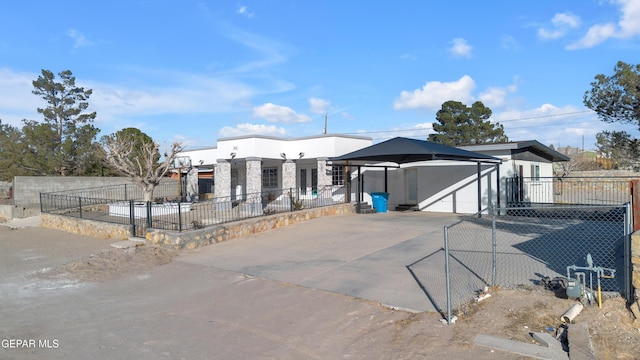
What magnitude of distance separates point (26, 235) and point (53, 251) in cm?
474

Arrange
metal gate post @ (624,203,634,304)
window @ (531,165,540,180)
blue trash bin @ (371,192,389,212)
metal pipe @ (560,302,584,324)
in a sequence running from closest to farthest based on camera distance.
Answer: metal pipe @ (560,302,584,324)
metal gate post @ (624,203,634,304)
blue trash bin @ (371,192,389,212)
window @ (531,165,540,180)

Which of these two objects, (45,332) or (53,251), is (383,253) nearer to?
(45,332)

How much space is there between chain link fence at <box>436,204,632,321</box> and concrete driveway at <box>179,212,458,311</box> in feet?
1.12

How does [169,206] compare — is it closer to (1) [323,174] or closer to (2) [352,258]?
(1) [323,174]

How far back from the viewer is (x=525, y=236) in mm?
11133

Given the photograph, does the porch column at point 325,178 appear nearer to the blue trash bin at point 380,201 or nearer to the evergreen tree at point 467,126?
the blue trash bin at point 380,201

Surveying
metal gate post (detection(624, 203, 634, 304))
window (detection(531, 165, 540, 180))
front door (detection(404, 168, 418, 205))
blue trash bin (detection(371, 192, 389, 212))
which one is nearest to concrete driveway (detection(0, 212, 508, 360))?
metal gate post (detection(624, 203, 634, 304))

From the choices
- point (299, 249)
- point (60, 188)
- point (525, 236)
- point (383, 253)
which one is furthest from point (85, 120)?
point (525, 236)

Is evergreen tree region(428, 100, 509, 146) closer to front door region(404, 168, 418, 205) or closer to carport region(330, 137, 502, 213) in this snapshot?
front door region(404, 168, 418, 205)

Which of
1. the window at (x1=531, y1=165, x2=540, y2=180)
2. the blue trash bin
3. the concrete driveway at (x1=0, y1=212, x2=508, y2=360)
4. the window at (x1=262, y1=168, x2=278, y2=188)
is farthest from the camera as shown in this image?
the window at (x1=262, y1=168, x2=278, y2=188)

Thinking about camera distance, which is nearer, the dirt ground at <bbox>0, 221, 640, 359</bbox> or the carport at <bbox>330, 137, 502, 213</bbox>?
the dirt ground at <bbox>0, 221, 640, 359</bbox>

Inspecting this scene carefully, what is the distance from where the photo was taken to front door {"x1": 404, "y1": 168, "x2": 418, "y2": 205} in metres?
20.3

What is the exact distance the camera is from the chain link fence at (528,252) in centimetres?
603

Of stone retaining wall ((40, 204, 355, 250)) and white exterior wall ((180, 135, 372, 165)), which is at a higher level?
white exterior wall ((180, 135, 372, 165))
